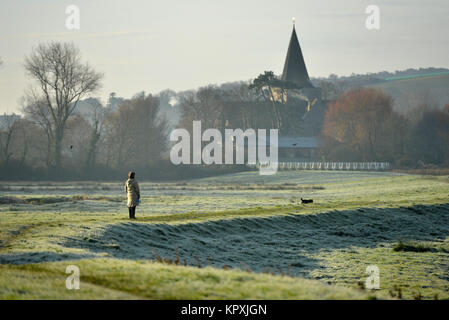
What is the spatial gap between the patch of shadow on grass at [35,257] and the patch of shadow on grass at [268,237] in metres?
2.19

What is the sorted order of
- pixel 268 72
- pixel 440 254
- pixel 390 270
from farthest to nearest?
pixel 268 72 → pixel 440 254 → pixel 390 270

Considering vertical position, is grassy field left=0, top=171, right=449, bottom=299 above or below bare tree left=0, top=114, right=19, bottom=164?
below

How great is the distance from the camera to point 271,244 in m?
30.1

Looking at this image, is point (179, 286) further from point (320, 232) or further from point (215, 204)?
point (215, 204)

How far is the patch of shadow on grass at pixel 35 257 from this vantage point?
19.3m

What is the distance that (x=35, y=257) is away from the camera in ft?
64.7

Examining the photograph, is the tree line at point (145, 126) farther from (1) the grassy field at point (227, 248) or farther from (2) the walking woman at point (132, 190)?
(2) the walking woman at point (132, 190)

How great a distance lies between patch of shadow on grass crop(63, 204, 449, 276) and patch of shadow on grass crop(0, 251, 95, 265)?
7.18 feet

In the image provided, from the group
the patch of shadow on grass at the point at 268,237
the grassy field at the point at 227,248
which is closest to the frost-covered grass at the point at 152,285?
the grassy field at the point at 227,248

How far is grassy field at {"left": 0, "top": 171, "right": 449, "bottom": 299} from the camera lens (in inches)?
636

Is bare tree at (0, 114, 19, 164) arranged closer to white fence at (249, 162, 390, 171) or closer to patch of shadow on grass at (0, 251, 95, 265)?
white fence at (249, 162, 390, 171)

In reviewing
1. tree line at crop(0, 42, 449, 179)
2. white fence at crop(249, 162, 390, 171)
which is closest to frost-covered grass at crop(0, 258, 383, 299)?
tree line at crop(0, 42, 449, 179)
